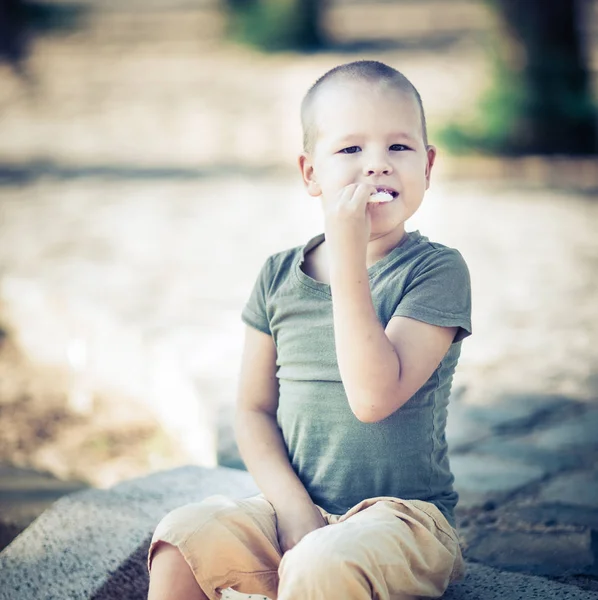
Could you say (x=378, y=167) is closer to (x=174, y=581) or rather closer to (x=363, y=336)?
(x=363, y=336)

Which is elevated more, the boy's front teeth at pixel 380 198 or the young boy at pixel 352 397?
the boy's front teeth at pixel 380 198

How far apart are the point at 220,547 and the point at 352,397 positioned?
0.34 metres

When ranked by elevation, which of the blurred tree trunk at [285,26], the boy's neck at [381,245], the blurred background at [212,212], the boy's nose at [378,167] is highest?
the blurred tree trunk at [285,26]

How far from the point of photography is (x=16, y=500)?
8.90 feet

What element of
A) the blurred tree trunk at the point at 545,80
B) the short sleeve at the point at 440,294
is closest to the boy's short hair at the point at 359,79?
the short sleeve at the point at 440,294

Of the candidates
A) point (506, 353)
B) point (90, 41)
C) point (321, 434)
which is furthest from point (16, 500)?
point (90, 41)

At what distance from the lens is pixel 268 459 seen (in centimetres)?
179

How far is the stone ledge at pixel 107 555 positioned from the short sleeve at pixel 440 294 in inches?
21.0

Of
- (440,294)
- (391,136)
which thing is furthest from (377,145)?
(440,294)

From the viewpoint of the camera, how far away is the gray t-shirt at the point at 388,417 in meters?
1.67

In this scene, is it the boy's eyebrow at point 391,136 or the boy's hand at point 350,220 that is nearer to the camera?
the boy's hand at point 350,220

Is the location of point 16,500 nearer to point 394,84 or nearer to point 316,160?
point 316,160

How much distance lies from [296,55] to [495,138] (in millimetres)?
6111

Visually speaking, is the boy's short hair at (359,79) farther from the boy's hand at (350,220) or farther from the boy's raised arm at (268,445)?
the boy's raised arm at (268,445)
